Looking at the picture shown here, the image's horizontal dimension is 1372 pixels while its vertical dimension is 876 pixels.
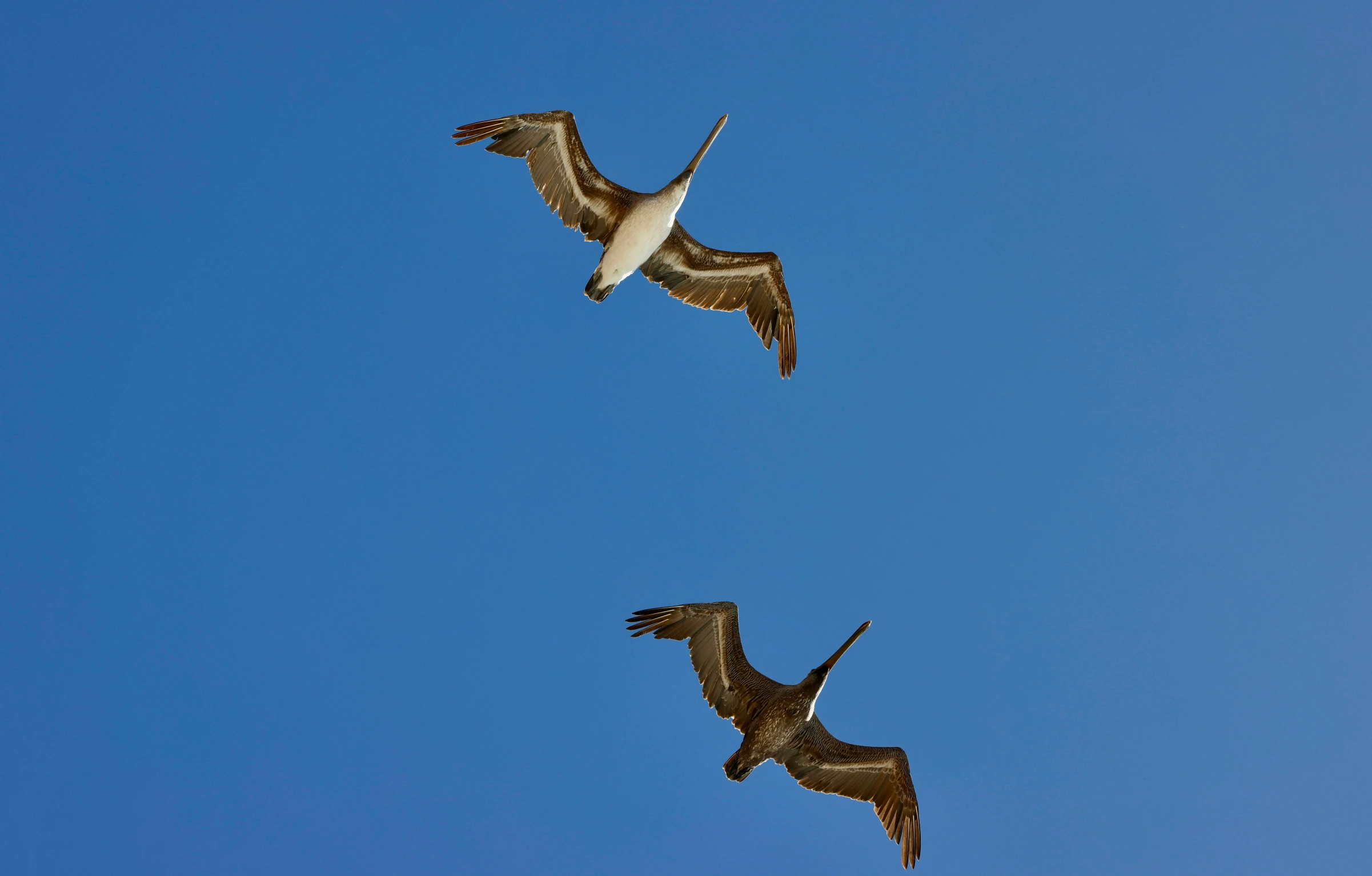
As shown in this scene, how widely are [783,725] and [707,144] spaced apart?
36.4 ft

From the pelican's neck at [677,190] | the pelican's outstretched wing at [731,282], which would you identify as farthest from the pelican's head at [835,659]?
the pelican's neck at [677,190]

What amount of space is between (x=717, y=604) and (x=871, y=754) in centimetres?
383

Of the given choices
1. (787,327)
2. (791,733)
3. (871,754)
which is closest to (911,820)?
(871,754)

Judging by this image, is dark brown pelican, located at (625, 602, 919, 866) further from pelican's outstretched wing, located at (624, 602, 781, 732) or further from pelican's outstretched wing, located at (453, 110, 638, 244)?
pelican's outstretched wing, located at (453, 110, 638, 244)

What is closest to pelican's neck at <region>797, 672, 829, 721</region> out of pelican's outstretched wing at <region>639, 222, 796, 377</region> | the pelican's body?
pelican's outstretched wing at <region>639, 222, 796, 377</region>

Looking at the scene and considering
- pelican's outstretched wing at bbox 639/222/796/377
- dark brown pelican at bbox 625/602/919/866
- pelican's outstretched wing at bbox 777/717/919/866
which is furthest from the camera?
pelican's outstretched wing at bbox 639/222/796/377

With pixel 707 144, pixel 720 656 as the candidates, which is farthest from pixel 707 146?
pixel 720 656

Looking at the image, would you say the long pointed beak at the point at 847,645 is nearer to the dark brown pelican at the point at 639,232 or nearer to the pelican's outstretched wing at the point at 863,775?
the pelican's outstretched wing at the point at 863,775

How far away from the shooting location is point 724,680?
49.1 feet

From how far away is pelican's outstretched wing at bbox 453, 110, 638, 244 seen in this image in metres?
15.9

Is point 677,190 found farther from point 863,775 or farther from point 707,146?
point 863,775

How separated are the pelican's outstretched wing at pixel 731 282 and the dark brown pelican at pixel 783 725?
591 cm

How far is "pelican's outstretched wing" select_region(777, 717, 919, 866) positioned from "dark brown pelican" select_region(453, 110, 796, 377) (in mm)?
7419

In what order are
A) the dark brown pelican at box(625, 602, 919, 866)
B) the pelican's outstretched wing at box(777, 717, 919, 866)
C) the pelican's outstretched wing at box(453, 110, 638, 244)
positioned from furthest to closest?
the pelican's outstretched wing at box(453, 110, 638, 244)
the pelican's outstretched wing at box(777, 717, 919, 866)
the dark brown pelican at box(625, 602, 919, 866)
